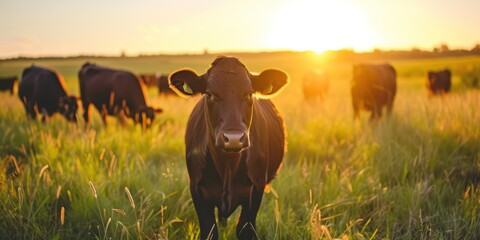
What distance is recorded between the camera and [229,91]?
245 centimetres

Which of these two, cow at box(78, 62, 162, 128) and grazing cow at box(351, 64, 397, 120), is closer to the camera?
cow at box(78, 62, 162, 128)

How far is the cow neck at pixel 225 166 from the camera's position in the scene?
267cm

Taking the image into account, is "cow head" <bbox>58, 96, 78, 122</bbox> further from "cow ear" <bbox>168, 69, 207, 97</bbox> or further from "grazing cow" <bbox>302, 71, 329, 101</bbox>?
"grazing cow" <bbox>302, 71, 329, 101</bbox>

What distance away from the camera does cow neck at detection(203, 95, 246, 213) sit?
2668mm

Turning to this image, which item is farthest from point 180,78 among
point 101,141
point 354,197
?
point 101,141

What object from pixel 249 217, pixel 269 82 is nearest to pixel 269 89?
pixel 269 82

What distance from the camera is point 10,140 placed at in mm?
5383

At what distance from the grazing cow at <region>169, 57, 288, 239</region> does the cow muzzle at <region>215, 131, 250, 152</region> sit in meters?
0.07

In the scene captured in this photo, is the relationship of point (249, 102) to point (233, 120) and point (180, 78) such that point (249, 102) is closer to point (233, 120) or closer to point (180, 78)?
point (233, 120)

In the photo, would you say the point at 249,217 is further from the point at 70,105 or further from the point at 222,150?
the point at 70,105

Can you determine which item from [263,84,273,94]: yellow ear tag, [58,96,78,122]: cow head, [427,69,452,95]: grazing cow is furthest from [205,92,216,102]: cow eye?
[427,69,452,95]: grazing cow

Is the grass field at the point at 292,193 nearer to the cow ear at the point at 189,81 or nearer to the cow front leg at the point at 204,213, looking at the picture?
the cow front leg at the point at 204,213

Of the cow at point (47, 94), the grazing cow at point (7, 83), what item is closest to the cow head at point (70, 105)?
the cow at point (47, 94)

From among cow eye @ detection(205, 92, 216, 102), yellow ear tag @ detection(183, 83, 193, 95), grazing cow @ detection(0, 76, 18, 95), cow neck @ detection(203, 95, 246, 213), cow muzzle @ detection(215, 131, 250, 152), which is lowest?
grazing cow @ detection(0, 76, 18, 95)
